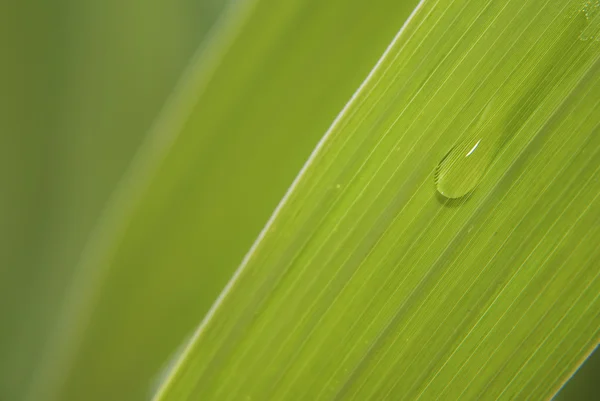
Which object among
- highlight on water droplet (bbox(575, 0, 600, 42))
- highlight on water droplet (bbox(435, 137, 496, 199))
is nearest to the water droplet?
highlight on water droplet (bbox(435, 137, 496, 199))

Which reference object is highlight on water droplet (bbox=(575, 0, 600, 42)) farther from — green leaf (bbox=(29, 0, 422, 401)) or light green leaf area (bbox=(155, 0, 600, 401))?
green leaf (bbox=(29, 0, 422, 401))

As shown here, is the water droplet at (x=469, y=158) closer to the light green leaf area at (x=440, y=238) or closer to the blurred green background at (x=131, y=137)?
the light green leaf area at (x=440, y=238)

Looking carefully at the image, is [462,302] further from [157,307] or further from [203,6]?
[203,6]

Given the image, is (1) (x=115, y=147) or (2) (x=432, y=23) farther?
(1) (x=115, y=147)

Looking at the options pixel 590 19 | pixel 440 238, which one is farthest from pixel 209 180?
pixel 590 19

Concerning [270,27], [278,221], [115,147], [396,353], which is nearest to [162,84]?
[115,147]

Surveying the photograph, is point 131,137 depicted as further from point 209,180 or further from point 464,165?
point 464,165

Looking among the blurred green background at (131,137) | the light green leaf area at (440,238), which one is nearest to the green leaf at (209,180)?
the blurred green background at (131,137)
